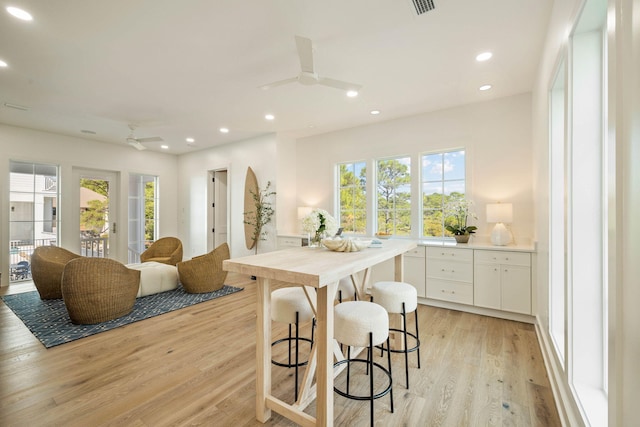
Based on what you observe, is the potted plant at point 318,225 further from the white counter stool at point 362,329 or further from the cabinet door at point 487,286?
the cabinet door at point 487,286

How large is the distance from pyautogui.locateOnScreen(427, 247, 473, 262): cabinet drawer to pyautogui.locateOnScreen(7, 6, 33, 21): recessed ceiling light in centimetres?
446

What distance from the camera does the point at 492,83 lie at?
3287 mm

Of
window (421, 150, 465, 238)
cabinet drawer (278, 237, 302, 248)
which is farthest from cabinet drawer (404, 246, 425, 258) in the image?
cabinet drawer (278, 237, 302, 248)

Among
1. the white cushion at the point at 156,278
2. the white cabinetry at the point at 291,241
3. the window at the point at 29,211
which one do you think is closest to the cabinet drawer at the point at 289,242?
the white cabinetry at the point at 291,241

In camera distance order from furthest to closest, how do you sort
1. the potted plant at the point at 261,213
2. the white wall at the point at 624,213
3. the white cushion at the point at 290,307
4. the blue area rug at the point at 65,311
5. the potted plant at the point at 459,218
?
the potted plant at the point at 261,213 < the potted plant at the point at 459,218 < the blue area rug at the point at 65,311 < the white cushion at the point at 290,307 < the white wall at the point at 624,213

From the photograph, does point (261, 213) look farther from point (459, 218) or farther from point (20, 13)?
point (20, 13)

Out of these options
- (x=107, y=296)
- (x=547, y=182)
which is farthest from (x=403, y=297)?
(x=107, y=296)

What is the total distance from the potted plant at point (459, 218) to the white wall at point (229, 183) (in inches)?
120

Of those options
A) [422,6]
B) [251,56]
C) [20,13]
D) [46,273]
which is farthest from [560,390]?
[46,273]

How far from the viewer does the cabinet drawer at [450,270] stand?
3.45m

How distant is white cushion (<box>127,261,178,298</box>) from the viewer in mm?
4016

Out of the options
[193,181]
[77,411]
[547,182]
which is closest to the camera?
[77,411]

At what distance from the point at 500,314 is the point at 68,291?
486cm

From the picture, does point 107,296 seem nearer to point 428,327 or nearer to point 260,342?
point 260,342
